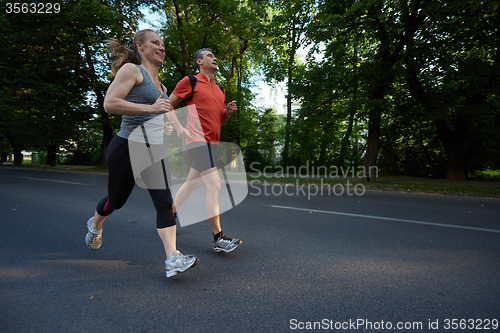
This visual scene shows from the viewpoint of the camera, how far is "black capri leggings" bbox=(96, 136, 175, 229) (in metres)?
2.13

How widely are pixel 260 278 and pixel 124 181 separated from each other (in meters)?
1.43

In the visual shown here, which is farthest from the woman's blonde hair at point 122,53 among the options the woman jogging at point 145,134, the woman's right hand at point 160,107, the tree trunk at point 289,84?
the tree trunk at point 289,84

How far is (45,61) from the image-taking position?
13.9 metres

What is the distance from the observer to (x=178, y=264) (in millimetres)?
2143

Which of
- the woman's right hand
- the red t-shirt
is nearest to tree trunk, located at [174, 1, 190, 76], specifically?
the red t-shirt

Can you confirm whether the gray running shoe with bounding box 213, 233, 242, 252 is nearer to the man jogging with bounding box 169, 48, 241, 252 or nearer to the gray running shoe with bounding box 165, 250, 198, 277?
the man jogging with bounding box 169, 48, 241, 252

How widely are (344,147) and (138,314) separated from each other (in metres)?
16.5

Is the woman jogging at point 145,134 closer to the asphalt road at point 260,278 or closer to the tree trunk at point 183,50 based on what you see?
the asphalt road at point 260,278

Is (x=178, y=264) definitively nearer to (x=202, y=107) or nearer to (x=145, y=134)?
(x=145, y=134)

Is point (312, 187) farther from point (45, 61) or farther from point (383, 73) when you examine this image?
point (45, 61)

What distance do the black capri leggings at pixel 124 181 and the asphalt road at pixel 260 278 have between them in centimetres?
58

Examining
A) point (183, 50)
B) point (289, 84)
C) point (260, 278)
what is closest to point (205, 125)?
point (260, 278)

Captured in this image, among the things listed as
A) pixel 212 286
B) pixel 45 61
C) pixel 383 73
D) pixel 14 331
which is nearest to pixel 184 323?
pixel 212 286

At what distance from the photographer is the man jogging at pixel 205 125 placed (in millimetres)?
2684
